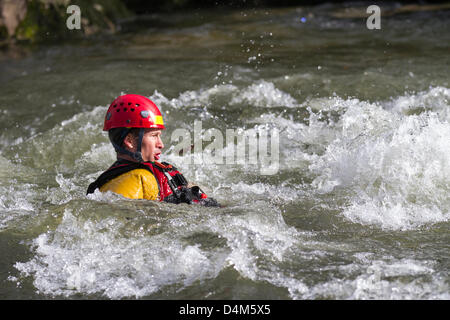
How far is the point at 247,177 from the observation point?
635 cm

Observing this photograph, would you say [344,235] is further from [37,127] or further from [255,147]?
[37,127]

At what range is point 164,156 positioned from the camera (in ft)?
22.8

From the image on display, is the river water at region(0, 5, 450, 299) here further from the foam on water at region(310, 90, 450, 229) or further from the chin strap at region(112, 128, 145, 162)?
the chin strap at region(112, 128, 145, 162)

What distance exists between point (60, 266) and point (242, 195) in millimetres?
1931

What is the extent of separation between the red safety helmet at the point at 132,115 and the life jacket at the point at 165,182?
30 centimetres

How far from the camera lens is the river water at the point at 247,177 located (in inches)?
154

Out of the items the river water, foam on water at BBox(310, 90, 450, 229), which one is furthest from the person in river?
foam on water at BBox(310, 90, 450, 229)

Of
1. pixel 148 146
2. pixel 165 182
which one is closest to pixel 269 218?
pixel 165 182

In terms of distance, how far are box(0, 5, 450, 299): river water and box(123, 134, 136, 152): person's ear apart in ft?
1.69

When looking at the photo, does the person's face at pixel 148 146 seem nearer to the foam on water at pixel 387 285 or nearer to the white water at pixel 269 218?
the white water at pixel 269 218

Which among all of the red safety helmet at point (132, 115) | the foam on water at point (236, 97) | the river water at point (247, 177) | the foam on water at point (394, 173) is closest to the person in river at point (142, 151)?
the red safety helmet at point (132, 115)

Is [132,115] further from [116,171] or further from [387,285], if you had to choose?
[387,285]

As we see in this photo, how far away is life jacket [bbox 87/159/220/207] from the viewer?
4.50 meters

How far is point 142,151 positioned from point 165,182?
32cm
